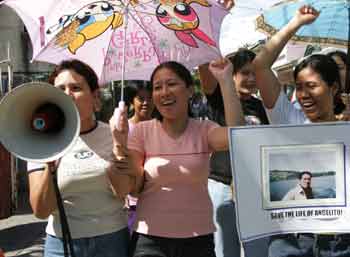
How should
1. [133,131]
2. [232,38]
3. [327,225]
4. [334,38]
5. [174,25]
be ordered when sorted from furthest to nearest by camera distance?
[334,38] → [232,38] → [174,25] → [133,131] → [327,225]

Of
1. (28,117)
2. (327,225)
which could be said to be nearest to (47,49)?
(28,117)

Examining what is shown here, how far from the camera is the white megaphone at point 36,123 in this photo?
7.31ft

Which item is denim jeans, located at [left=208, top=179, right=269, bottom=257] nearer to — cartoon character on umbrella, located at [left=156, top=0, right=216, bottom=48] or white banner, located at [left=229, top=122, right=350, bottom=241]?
cartoon character on umbrella, located at [left=156, top=0, right=216, bottom=48]

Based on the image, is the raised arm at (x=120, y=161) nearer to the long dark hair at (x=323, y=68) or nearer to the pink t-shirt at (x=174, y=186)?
the pink t-shirt at (x=174, y=186)

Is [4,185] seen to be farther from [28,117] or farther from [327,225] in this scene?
[327,225]

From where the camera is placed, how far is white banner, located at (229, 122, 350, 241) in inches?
92.0

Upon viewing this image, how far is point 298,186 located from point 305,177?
0.05 metres

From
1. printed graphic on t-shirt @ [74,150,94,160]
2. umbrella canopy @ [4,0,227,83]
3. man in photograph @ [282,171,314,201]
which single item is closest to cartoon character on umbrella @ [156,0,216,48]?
umbrella canopy @ [4,0,227,83]

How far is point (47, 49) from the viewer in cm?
288

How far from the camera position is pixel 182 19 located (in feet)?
9.82

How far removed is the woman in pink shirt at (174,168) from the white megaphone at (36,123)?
0.36 m

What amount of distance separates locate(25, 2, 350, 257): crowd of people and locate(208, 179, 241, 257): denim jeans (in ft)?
3.20

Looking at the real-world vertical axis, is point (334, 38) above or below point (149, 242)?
above

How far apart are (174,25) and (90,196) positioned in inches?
44.2
